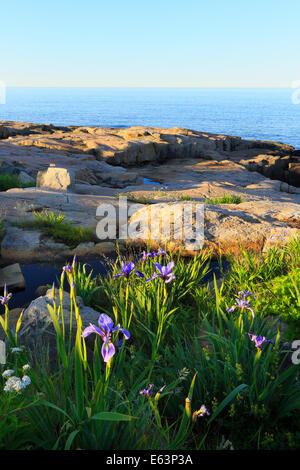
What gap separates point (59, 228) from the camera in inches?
314

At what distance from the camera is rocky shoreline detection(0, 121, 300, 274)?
7.54 metres

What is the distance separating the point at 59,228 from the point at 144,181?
1590 centimetres

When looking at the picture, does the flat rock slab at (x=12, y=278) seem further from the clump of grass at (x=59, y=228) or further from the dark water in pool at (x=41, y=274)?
the clump of grass at (x=59, y=228)

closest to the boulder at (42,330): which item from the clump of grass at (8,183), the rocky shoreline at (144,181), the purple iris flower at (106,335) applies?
the purple iris flower at (106,335)

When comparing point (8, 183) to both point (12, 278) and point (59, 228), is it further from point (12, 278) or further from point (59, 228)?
point (12, 278)

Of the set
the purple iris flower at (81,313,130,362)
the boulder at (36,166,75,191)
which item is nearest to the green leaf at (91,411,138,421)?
the purple iris flower at (81,313,130,362)

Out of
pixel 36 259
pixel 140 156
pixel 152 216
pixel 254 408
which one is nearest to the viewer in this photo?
pixel 254 408

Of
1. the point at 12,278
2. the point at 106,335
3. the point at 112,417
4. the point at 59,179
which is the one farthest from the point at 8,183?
the point at 112,417

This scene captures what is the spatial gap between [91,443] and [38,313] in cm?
226

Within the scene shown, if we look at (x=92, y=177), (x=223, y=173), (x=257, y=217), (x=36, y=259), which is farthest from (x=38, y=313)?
(x=223, y=173)

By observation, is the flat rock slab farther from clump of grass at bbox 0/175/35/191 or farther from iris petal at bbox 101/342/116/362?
clump of grass at bbox 0/175/35/191

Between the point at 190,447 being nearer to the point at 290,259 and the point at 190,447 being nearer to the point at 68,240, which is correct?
the point at 290,259

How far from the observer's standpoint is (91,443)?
78.9 inches

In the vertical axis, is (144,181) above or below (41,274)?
below
